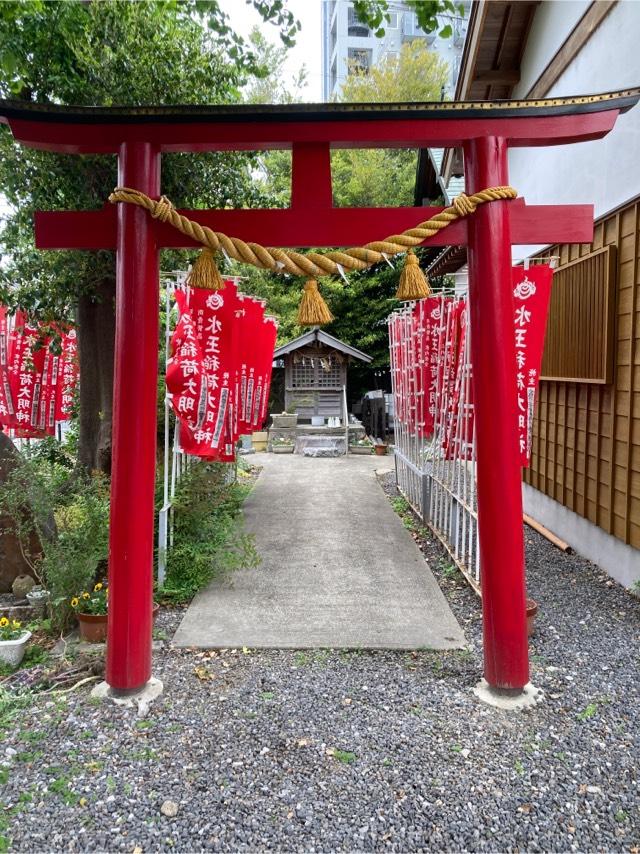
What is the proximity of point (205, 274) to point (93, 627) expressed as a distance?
2644mm

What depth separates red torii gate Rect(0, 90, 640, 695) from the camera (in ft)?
10.7

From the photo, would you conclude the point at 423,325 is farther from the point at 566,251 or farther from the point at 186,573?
the point at 186,573

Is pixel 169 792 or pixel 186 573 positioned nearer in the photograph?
pixel 169 792

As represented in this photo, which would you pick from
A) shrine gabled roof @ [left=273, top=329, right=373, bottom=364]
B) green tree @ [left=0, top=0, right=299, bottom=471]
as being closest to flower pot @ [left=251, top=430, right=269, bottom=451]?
shrine gabled roof @ [left=273, top=329, right=373, bottom=364]

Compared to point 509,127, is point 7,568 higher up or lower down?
lower down

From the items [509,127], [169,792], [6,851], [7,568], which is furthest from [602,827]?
[7,568]

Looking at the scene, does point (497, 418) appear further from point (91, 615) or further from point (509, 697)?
point (91, 615)

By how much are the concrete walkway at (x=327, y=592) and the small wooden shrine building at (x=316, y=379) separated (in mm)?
8477

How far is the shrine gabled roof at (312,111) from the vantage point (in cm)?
320

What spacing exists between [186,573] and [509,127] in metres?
4.37

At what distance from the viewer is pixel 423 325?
6.73m

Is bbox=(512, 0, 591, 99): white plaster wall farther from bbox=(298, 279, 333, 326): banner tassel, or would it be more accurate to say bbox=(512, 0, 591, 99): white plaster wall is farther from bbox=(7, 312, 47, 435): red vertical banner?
bbox=(7, 312, 47, 435): red vertical banner

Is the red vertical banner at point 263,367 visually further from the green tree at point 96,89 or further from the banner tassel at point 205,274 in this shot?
the banner tassel at point 205,274

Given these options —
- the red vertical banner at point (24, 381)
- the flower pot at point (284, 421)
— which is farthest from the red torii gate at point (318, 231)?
the flower pot at point (284, 421)
